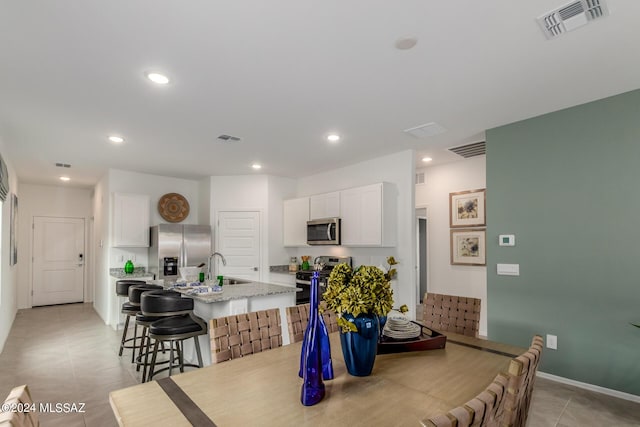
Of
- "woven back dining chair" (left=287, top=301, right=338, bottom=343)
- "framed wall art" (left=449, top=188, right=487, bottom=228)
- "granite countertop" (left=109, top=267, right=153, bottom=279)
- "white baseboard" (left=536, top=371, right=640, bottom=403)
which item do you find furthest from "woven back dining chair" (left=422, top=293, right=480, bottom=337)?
"granite countertop" (left=109, top=267, right=153, bottom=279)

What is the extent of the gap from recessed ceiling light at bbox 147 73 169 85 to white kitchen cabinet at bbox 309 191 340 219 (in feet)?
10.2

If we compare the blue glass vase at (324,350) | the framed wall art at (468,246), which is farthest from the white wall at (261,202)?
the blue glass vase at (324,350)

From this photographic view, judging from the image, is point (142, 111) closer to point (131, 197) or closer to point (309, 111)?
point (309, 111)

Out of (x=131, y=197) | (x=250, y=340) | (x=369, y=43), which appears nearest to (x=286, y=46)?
(x=369, y=43)

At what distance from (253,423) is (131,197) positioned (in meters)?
5.72

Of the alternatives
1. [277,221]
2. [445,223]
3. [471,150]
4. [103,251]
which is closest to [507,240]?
[471,150]

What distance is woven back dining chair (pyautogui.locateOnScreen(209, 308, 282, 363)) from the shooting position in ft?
5.89

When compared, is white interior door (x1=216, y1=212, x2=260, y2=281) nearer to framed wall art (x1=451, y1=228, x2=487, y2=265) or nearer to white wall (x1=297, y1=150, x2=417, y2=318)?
white wall (x1=297, y1=150, x2=417, y2=318)

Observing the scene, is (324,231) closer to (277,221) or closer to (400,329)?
(277,221)

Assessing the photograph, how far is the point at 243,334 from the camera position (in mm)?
1912

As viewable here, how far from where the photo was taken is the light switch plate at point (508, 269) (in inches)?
141

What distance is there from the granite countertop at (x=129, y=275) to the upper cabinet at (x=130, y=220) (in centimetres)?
45

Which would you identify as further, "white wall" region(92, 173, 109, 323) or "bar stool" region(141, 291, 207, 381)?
"white wall" region(92, 173, 109, 323)

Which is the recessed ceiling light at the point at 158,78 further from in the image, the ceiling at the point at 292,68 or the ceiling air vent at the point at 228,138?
the ceiling air vent at the point at 228,138
